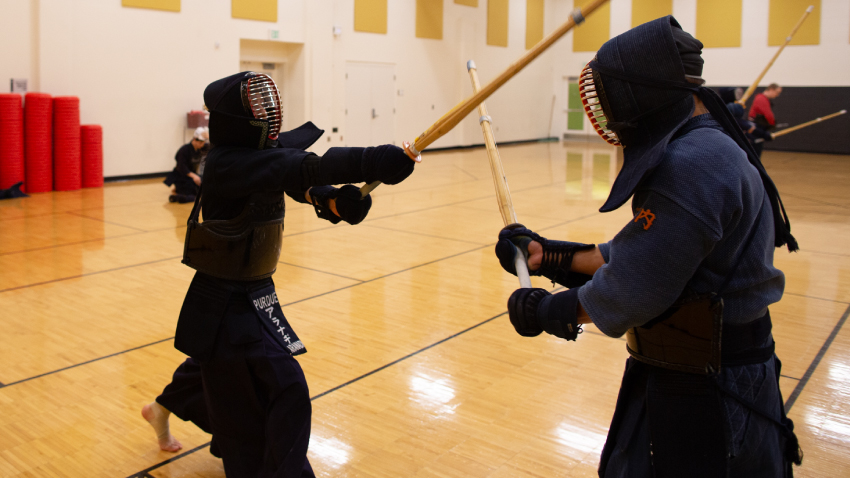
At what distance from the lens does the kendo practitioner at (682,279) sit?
5.16 feet

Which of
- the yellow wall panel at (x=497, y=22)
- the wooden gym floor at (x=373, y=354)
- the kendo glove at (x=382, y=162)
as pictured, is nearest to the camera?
the kendo glove at (x=382, y=162)

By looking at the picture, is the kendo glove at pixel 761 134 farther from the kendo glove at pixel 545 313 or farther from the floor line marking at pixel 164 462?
the kendo glove at pixel 545 313

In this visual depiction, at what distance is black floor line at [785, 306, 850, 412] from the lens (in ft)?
13.3

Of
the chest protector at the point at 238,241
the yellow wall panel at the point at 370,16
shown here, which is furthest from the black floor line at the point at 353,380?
the yellow wall panel at the point at 370,16

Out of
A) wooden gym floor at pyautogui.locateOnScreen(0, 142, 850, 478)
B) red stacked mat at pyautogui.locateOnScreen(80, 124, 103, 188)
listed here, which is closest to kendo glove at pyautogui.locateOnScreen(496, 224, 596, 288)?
wooden gym floor at pyautogui.locateOnScreen(0, 142, 850, 478)

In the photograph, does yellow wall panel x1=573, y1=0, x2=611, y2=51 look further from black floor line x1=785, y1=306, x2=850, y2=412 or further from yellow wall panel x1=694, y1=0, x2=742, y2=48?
black floor line x1=785, y1=306, x2=850, y2=412

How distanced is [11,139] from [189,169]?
3.04 m

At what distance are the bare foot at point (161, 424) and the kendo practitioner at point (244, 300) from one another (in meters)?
0.75

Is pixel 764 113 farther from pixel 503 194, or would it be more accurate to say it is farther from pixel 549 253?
pixel 549 253

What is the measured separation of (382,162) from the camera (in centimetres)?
227

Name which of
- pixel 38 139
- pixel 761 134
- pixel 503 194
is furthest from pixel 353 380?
pixel 761 134

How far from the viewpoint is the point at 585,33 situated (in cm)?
2528

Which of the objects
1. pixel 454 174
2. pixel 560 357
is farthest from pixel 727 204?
pixel 454 174

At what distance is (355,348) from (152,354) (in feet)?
4.66
